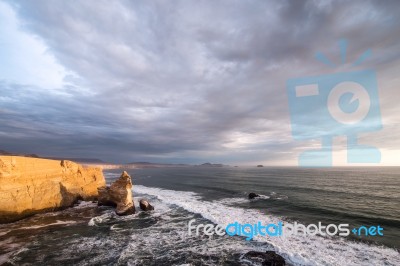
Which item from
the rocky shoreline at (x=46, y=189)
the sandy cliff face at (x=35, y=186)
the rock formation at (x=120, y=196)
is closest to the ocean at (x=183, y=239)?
the rock formation at (x=120, y=196)

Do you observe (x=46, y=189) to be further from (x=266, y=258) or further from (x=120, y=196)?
(x=266, y=258)

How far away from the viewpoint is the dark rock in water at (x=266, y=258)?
39.8 ft

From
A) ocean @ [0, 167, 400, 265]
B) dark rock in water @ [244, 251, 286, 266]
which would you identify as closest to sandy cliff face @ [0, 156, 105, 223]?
ocean @ [0, 167, 400, 265]

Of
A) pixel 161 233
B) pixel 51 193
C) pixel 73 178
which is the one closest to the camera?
pixel 161 233

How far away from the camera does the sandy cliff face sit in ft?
69.5

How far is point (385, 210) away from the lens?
25125 mm

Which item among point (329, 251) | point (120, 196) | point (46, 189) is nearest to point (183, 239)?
point (329, 251)

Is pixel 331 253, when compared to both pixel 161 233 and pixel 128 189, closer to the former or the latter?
pixel 161 233

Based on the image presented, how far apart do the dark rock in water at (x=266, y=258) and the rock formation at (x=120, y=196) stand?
1718 centimetres

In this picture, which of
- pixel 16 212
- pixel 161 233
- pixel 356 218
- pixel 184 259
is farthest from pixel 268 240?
pixel 16 212

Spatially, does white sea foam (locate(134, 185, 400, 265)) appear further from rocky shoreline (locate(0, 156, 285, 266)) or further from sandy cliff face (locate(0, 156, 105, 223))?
sandy cliff face (locate(0, 156, 105, 223))

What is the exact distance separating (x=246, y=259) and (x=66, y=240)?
1461cm

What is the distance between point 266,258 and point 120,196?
20.7 m

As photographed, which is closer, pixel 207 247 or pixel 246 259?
pixel 246 259
